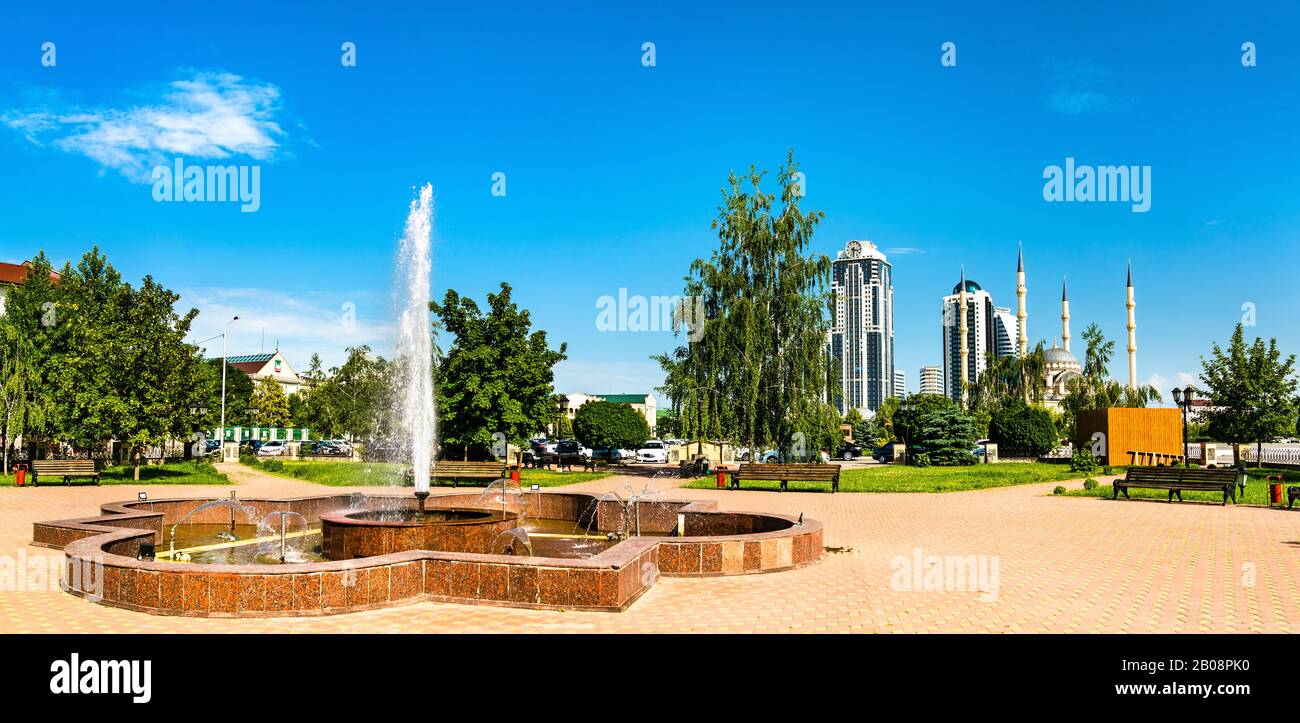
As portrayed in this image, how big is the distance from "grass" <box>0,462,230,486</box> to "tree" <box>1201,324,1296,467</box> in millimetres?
37233

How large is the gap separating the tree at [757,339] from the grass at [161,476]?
1608 cm

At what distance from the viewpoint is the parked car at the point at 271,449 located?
Result: 5667 cm

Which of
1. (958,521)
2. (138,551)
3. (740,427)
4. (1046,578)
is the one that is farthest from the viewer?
(740,427)

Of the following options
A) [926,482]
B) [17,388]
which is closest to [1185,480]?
[926,482]

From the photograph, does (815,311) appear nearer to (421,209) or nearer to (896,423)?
(421,209)

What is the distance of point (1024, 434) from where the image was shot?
156ft

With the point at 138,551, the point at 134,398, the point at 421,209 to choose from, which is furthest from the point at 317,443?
the point at 138,551

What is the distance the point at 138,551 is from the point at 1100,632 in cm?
1104

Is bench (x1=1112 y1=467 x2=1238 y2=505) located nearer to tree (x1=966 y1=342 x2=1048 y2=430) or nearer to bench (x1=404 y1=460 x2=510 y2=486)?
bench (x1=404 y1=460 x2=510 y2=486)

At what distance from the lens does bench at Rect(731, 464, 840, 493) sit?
2433 cm

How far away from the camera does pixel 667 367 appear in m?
32.4

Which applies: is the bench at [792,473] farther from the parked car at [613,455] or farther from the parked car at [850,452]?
the parked car at [850,452]

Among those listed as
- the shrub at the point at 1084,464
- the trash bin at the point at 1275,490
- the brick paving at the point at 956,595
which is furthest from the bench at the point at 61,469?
the shrub at the point at 1084,464
